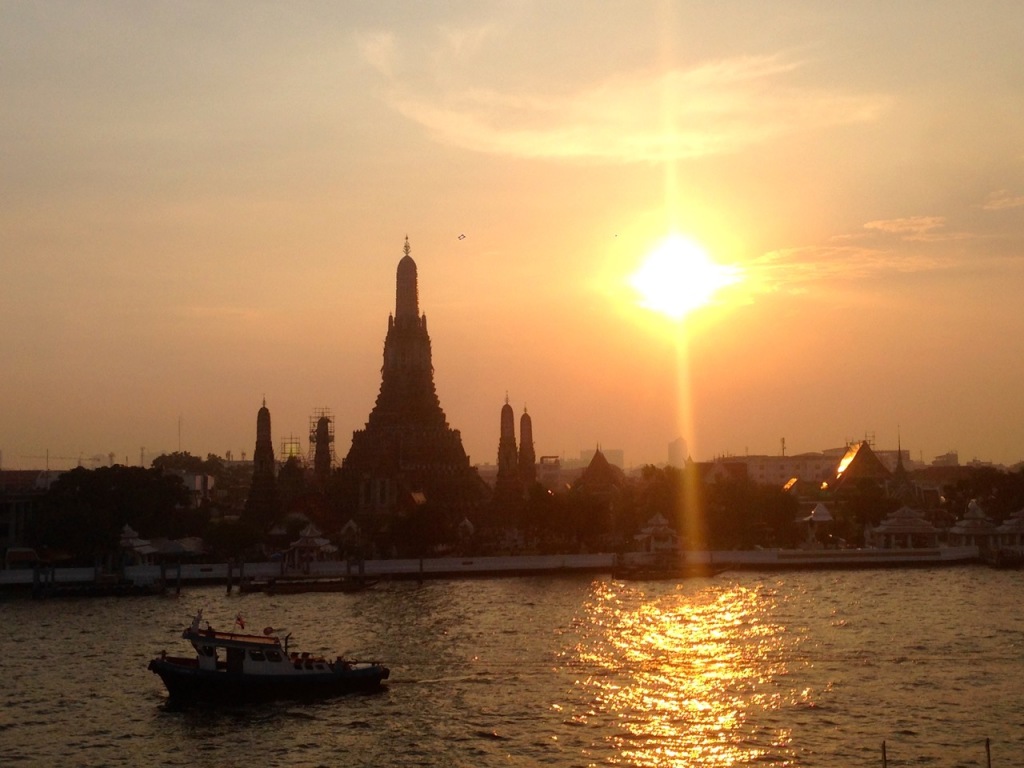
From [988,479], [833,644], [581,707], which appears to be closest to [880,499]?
[988,479]

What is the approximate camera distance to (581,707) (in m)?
41.8

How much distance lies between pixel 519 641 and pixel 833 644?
11.8m

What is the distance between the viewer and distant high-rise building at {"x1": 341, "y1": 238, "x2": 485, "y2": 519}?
106 meters

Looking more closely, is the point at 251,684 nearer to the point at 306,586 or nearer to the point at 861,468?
the point at 306,586

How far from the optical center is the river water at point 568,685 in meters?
37.1

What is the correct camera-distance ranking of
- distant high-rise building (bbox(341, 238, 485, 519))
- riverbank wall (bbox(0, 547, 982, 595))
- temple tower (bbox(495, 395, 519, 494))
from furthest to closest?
temple tower (bbox(495, 395, 519, 494)) → distant high-rise building (bbox(341, 238, 485, 519)) → riverbank wall (bbox(0, 547, 982, 595))

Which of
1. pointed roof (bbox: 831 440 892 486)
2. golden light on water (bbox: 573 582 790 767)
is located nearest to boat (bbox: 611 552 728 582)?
golden light on water (bbox: 573 582 790 767)

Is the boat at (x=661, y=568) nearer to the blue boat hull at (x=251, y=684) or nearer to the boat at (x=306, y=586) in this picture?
the boat at (x=306, y=586)

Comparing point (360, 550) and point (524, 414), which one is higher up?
point (524, 414)

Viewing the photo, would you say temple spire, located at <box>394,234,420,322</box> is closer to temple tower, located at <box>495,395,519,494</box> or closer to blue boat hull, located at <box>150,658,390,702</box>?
temple tower, located at <box>495,395,519,494</box>

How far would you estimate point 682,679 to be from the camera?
46219 millimetres

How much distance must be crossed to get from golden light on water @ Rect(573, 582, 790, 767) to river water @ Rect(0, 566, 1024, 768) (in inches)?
4.5

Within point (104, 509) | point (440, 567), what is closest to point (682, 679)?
point (440, 567)

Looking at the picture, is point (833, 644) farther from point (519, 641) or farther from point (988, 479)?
point (988, 479)
